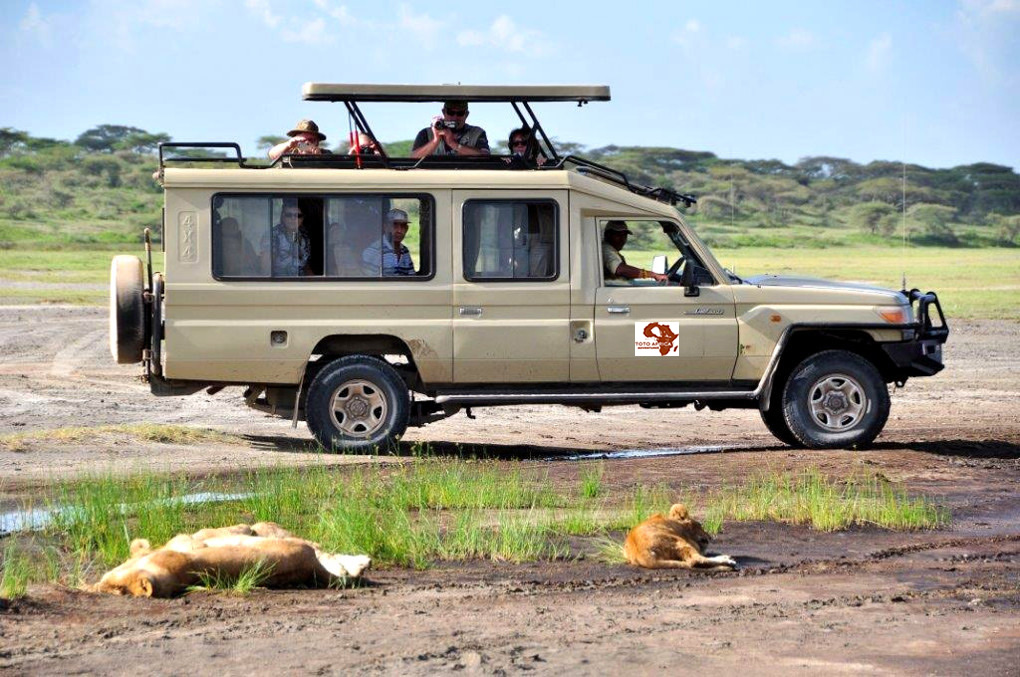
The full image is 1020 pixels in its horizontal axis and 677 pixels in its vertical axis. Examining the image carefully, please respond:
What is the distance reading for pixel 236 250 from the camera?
39.8 ft

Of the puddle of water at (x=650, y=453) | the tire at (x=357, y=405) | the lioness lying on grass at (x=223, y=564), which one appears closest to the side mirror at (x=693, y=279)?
the puddle of water at (x=650, y=453)

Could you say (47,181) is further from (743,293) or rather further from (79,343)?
(743,293)

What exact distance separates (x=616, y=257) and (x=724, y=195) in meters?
64.3

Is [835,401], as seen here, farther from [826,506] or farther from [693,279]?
[826,506]

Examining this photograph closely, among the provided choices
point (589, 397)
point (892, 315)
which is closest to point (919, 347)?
point (892, 315)

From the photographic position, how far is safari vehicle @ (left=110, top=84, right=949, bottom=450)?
12133mm

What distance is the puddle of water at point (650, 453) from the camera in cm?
1292

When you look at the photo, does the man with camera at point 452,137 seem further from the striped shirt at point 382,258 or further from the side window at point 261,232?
the side window at point 261,232

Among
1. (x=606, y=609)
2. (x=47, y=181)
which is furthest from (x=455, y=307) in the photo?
(x=47, y=181)

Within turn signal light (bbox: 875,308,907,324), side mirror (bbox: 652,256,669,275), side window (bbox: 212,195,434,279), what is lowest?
turn signal light (bbox: 875,308,907,324)

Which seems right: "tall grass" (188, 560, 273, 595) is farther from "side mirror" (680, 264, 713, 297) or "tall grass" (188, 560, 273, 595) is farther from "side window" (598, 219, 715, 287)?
"side mirror" (680, 264, 713, 297)

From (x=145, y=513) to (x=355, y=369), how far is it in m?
3.78

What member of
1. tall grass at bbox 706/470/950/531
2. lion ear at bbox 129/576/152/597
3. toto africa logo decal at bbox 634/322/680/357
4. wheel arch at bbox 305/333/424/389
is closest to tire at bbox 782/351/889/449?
toto africa logo decal at bbox 634/322/680/357

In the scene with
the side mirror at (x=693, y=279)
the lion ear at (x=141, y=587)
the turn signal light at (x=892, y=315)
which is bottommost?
the lion ear at (x=141, y=587)
